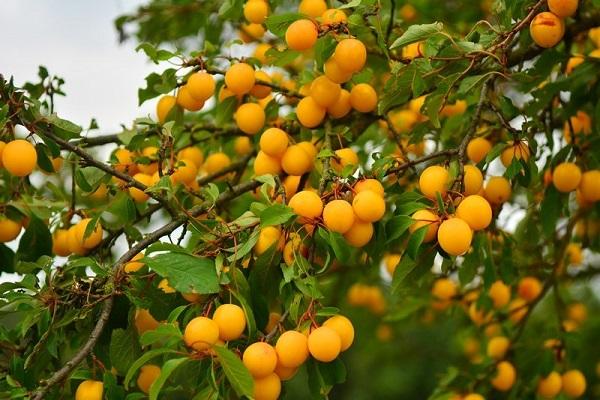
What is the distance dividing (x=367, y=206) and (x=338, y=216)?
5cm

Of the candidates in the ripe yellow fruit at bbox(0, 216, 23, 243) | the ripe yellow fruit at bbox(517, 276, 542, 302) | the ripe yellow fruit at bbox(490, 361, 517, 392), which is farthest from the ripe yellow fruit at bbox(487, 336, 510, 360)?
the ripe yellow fruit at bbox(0, 216, 23, 243)

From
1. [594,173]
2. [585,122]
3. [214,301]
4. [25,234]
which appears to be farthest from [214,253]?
[585,122]

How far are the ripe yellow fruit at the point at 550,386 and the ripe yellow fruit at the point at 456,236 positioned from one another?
3.16 feet

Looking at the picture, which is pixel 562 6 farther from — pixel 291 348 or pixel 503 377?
pixel 503 377

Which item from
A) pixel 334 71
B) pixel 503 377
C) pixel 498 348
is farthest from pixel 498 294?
pixel 334 71

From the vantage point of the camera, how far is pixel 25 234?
1.67m

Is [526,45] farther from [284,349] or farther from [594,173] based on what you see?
[284,349]

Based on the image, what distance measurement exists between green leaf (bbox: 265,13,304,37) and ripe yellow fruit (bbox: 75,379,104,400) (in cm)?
70

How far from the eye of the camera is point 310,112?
5.37 feet

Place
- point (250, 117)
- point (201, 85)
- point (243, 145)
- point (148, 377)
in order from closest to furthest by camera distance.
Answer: point (148, 377), point (201, 85), point (250, 117), point (243, 145)

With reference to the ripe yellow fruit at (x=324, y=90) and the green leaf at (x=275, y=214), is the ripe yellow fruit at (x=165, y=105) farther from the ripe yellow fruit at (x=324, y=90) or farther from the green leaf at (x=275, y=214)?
the green leaf at (x=275, y=214)

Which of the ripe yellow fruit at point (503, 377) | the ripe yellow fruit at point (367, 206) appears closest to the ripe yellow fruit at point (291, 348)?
the ripe yellow fruit at point (367, 206)

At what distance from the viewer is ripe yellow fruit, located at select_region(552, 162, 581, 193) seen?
5.88 feet

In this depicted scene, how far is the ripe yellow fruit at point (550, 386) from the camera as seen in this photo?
2.04m
